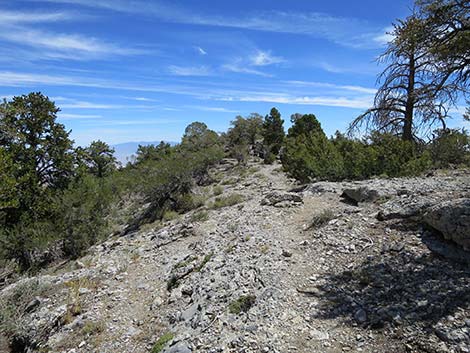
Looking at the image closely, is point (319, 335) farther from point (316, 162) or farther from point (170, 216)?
point (170, 216)

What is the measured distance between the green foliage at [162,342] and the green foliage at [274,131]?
125ft

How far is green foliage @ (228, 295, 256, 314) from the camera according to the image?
227 inches

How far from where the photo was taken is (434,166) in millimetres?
16156

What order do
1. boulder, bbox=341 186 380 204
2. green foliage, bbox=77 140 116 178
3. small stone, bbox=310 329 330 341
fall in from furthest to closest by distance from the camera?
green foliage, bbox=77 140 116 178, boulder, bbox=341 186 380 204, small stone, bbox=310 329 330 341

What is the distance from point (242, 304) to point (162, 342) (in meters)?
1.63

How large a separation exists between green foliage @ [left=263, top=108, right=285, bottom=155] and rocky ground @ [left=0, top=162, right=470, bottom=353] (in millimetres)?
32172

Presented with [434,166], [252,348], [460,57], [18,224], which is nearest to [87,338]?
[252,348]

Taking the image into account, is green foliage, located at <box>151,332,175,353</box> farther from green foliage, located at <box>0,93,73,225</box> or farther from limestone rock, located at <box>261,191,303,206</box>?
green foliage, located at <box>0,93,73,225</box>

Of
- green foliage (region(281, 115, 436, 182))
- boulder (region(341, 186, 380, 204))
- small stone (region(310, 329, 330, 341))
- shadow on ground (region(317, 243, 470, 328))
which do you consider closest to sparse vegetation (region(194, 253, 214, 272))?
shadow on ground (region(317, 243, 470, 328))

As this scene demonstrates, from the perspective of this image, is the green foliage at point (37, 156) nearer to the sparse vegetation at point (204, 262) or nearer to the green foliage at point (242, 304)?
the sparse vegetation at point (204, 262)

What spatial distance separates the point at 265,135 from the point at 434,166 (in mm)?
29293

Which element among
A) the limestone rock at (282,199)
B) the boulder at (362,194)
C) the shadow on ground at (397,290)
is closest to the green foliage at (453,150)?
the boulder at (362,194)

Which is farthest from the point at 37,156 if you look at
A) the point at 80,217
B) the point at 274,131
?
the point at 274,131

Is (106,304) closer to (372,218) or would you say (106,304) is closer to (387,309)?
(387,309)
